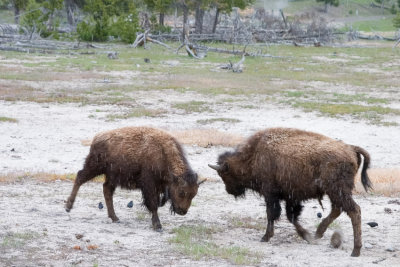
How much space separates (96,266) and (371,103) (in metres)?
17.1

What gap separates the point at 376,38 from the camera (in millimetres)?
61156

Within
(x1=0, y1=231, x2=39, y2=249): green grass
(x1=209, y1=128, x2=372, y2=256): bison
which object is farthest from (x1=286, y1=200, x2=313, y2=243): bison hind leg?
(x1=0, y1=231, x2=39, y2=249): green grass

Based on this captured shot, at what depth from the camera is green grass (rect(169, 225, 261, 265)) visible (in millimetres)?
6613

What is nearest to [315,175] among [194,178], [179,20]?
[194,178]

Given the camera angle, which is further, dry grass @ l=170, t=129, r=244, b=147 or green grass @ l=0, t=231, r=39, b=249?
dry grass @ l=170, t=129, r=244, b=147

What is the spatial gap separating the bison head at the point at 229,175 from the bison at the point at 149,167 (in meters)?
0.42

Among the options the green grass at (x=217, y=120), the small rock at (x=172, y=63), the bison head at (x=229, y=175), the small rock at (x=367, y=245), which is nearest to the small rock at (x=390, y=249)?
the small rock at (x=367, y=245)

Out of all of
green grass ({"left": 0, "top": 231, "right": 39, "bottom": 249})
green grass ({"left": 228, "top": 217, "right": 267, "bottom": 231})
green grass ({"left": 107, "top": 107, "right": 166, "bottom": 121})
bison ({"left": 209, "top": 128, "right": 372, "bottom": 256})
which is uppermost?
bison ({"left": 209, "top": 128, "right": 372, "bottom": 256})

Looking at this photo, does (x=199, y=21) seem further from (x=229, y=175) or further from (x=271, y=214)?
(x=271, y=214)

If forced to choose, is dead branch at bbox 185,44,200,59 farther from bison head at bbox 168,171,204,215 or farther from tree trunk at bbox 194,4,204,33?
bison head at bbox 168,171,204,215

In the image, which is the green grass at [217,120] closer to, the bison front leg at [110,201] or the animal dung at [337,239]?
the bison front leg at [110,201]

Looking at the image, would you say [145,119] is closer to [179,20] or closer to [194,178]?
[194,178]

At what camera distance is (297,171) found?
23.7 feet

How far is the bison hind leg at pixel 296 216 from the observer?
7.54m
